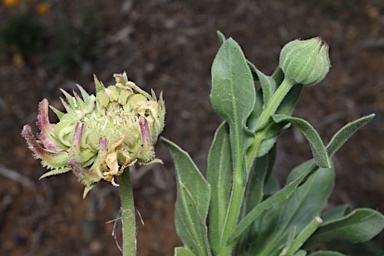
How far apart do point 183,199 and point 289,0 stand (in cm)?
310

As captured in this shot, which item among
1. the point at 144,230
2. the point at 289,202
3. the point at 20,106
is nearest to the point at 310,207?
the point at 289,202

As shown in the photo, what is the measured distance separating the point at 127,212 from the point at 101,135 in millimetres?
124

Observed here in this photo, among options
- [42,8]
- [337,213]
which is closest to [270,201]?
[337,213]

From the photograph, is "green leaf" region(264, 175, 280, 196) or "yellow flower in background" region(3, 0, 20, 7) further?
"yellow flower in background" region(3, 0, 20, 7)

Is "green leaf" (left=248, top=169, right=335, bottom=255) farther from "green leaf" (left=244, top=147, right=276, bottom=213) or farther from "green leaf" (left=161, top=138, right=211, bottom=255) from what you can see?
"green leaf" (left=161, top=138, right=211, bottom=255)

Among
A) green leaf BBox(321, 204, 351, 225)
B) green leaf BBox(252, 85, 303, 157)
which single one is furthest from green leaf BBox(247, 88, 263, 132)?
green leaf BBox(321, 204, 351, 225)

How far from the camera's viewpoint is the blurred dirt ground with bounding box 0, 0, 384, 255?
310 cm

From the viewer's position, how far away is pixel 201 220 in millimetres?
1014

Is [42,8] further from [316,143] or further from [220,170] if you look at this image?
[316,143]

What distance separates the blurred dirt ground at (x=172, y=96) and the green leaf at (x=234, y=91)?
2097mm

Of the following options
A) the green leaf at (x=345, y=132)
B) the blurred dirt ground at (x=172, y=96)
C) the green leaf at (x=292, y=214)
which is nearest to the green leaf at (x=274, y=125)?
the green leaf at (x=345, y=132)

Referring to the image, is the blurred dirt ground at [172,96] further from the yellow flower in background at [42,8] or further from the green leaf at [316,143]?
the green leaf at [316,143]

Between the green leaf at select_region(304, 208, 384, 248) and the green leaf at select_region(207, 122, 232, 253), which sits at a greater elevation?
the green leaf at select_region(207, 122, 232, 253)

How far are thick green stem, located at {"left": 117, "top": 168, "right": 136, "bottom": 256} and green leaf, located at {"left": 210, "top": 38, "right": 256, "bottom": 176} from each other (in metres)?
0.20
